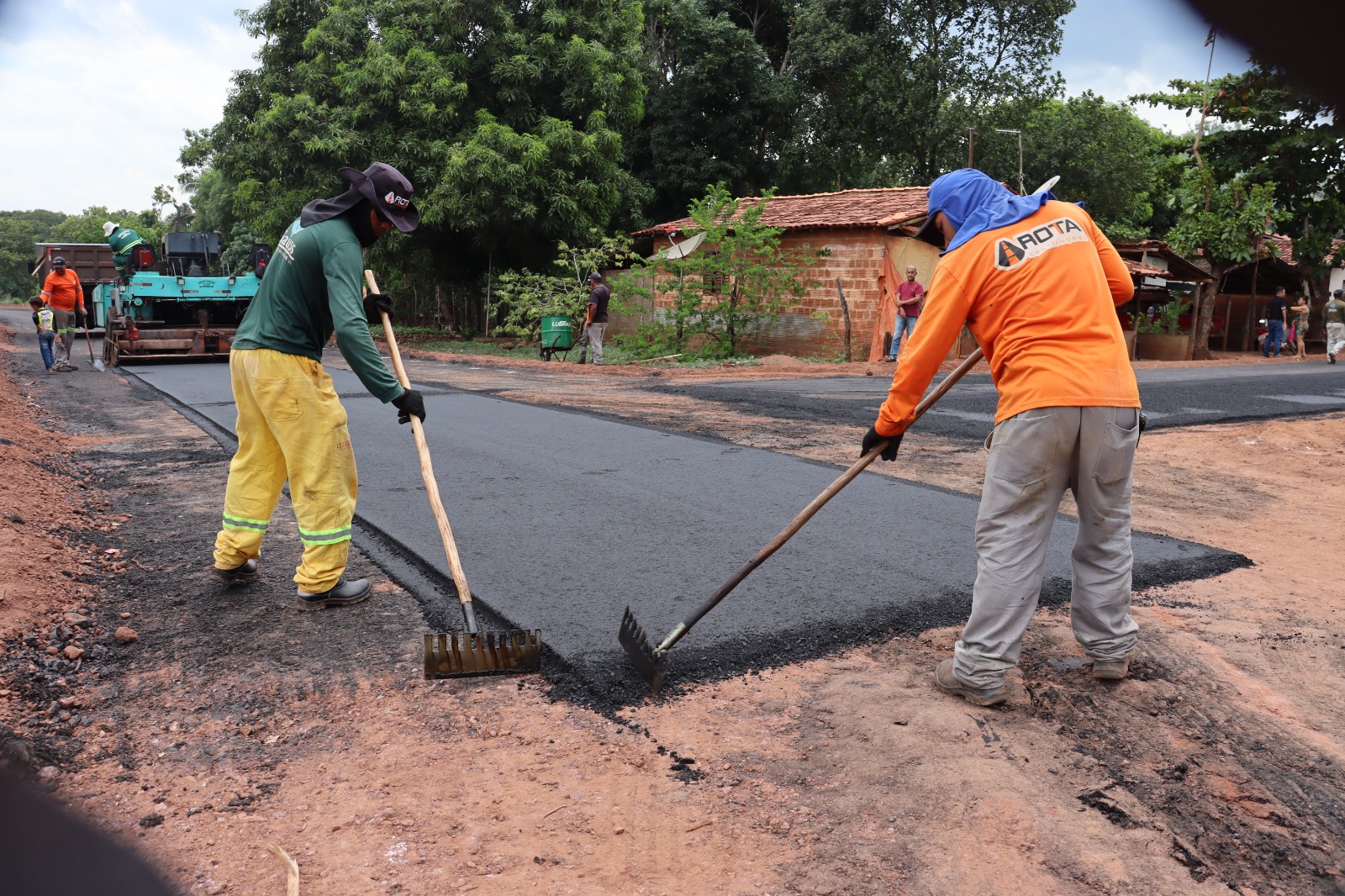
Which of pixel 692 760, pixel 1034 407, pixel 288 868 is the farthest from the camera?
pixel 1034 407

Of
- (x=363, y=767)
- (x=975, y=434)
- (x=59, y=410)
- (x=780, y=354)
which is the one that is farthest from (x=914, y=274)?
(x=363, y=767)

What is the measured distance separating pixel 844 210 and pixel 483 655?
18714 millimetres

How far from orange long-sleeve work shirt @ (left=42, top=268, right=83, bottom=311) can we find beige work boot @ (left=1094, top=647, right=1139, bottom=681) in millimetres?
15735

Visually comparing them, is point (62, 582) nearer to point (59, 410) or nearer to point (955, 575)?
point (955, 575)

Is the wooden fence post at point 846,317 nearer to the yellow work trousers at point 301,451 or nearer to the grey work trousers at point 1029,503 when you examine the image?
the yellow work trousers at point 301,451

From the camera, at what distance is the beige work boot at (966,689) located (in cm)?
331

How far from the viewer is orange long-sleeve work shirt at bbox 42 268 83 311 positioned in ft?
48.3

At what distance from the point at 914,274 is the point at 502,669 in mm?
14221

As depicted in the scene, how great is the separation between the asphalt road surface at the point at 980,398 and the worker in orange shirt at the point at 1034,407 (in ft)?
19.3

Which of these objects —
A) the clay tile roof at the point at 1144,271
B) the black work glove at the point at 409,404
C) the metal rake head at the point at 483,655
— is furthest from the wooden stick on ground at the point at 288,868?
the clay tile roof at the point at 1144,271

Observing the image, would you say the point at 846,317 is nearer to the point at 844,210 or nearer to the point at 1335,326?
the point at 844,210

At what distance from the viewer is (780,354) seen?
1944 cm

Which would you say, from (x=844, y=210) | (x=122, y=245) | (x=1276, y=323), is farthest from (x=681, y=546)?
(x=1276, y=323)

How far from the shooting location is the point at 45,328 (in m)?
15.3
